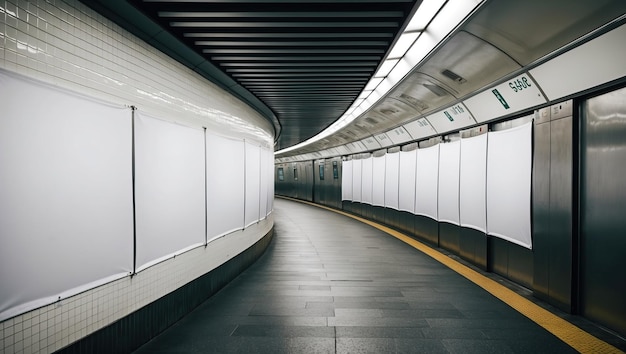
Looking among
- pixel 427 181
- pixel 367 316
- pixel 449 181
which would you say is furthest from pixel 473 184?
pixel 367 316

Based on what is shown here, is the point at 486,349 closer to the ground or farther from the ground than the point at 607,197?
closer to the ground

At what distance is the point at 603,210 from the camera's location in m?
3.50

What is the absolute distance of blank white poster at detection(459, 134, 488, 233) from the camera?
18.3 feet

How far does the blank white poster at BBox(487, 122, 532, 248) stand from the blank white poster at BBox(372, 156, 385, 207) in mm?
5522

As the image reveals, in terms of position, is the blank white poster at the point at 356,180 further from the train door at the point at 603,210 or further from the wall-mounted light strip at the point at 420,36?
the train door at the point at 603,210

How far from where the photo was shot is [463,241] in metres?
6.47

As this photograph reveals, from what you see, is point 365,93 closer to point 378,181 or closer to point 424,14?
point 424,14

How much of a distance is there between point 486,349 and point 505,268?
2.55m

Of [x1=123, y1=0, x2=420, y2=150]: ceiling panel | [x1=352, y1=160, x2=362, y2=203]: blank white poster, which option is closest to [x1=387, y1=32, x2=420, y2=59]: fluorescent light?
[x1=123, y1=0, x2=420, y2=150]: ceiling panel

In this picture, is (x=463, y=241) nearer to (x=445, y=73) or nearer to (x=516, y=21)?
(x=445, y=73)

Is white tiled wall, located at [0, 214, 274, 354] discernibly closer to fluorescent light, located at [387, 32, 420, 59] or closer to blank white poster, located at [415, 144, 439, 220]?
fluorescent light, located at [387, 32, 420, 59]

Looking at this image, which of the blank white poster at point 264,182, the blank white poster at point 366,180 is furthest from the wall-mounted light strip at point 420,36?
the blank white poster at point 366,180

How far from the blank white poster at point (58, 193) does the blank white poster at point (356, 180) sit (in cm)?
1092

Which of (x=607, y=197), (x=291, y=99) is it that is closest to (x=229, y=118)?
(x=291, y=99)
